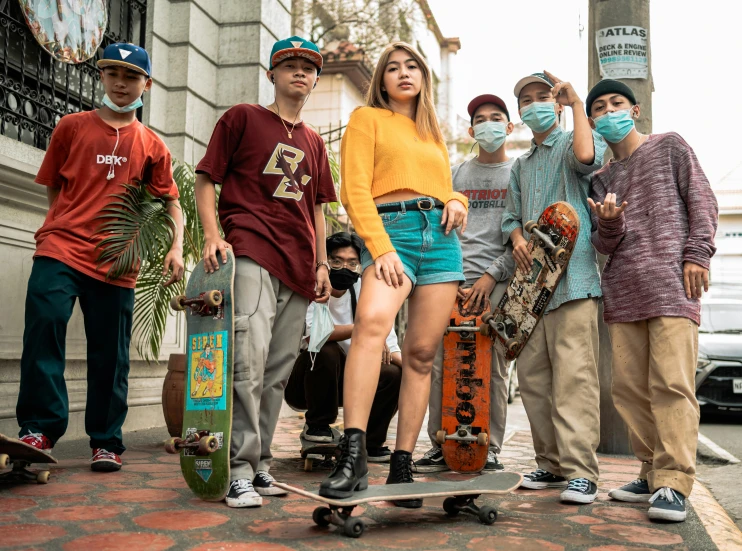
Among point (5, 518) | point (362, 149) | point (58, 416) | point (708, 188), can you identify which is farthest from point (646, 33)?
point (5, 518)

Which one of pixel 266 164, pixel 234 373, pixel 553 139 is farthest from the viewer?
pixel 553 139

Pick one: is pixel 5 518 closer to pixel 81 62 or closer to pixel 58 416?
pixel 58 416

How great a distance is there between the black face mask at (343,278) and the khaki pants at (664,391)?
1.64 metres

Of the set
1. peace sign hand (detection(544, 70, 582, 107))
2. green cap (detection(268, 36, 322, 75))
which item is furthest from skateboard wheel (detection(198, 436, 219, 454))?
peace sign hand (detection(544, 70, 582, 107))

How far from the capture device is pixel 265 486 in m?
3.22

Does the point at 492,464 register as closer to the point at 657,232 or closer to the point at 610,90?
the point at 657,232

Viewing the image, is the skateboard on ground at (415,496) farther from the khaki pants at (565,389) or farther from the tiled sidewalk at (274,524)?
the khaki pants at (565,389)

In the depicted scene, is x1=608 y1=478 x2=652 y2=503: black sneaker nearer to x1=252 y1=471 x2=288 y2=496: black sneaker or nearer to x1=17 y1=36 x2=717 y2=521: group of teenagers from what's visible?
x1=17 y1=36 x2=717 y2=521: group of teenagers

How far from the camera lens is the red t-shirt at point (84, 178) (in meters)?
3.69

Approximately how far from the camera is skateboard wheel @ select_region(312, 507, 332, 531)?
2621 millimetres

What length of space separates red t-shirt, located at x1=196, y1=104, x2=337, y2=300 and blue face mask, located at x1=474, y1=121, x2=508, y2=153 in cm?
141

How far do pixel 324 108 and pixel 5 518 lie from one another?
1558 cm

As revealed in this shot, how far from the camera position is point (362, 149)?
3.14 m

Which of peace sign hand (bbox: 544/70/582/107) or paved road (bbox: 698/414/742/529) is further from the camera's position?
paved road (bbox: 698/414/742/529)
